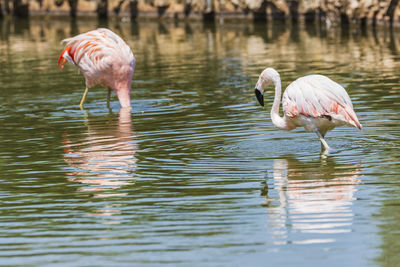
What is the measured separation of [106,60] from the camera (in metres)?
10.2

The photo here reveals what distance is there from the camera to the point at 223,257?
15.0 feet

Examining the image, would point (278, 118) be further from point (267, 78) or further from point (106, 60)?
point (106, 60)

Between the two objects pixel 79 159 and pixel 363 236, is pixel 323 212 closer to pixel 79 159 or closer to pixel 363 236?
pixel 363 236

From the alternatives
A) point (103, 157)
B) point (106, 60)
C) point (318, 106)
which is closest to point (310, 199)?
point (318, 106)

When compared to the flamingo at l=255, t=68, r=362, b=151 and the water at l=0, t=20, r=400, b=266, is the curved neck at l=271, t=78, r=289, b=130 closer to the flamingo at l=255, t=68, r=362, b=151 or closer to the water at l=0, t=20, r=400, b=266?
the flamingo at l=255, t=68, r=362, b=151

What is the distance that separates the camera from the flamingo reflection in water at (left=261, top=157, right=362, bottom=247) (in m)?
4.89

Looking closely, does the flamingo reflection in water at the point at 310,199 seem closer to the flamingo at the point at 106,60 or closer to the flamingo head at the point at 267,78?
the flamingo head at the point at 267,78

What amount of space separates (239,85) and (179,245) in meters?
7.61

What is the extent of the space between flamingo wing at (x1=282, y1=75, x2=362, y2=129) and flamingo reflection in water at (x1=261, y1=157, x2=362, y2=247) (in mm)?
387

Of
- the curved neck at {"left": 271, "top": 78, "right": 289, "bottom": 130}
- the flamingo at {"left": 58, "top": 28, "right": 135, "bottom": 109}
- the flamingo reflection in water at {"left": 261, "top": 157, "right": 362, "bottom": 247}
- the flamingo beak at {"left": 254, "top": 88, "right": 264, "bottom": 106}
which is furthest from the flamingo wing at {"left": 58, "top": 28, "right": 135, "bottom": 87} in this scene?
the flamingo reflection in water at {"left": 261, "top": 157, "right": 362, "bottom": 247}

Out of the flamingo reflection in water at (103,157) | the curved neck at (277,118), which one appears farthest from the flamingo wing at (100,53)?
the curved neck at (277,118)

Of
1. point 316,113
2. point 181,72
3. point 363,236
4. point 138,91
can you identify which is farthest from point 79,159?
point 181,72

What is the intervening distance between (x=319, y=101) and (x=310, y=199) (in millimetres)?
1524

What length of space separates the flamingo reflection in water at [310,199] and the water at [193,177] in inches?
0.5
